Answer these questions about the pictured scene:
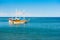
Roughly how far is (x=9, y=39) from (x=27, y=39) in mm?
931

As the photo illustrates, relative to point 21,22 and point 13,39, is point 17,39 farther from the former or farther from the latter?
point 21,22

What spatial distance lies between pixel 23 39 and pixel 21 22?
45.7 feet

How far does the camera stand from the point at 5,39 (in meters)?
8.01

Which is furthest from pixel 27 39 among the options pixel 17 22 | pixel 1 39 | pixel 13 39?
pixel 17 22

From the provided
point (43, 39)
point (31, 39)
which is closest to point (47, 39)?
point (43, 39)

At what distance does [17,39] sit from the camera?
26.5 ft

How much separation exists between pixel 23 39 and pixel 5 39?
922 mm

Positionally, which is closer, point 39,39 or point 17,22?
point 39,39

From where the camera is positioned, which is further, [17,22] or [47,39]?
[17,22]

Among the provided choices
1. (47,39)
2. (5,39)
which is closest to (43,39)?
(47,39)

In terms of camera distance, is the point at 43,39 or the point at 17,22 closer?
the point at 43,39

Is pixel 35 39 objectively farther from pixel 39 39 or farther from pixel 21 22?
pixel 21 22

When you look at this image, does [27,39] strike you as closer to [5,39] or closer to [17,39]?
[17,39]

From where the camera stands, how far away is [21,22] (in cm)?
2197
